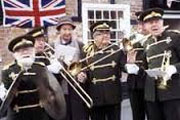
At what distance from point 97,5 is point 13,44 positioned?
6.57 m

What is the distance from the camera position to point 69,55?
7129 millimetres

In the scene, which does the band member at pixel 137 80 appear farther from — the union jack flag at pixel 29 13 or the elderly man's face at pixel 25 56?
the union jack flag at pixel 29 13

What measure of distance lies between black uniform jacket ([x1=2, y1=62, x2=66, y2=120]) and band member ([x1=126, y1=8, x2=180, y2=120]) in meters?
1.35

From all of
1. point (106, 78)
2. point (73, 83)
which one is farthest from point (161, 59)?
point (73, 83)

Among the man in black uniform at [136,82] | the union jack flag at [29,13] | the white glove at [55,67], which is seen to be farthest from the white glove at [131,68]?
the union jack flag at [29,13]

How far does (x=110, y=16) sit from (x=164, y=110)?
6156 mm

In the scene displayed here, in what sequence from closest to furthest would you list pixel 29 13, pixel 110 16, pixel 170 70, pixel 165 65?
pixel 170 70 → pixel 165 65 → pixel 29 13 → pixel 110 16

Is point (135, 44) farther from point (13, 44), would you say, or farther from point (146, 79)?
point (13, 44)

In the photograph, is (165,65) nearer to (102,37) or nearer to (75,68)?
(102,37)

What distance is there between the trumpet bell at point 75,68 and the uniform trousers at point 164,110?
99 centimetres

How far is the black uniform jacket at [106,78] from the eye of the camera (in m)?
7.04

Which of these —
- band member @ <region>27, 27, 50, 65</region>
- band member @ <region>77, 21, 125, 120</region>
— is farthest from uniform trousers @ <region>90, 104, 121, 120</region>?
band member @ <region>27, 27, 50, 65</region>

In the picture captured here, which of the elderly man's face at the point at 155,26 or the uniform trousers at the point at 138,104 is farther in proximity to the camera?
the uniform trousers at the point at 138,104

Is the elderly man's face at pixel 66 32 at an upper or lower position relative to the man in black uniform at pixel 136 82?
upper
